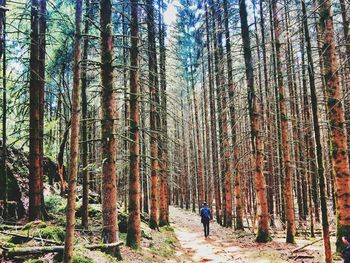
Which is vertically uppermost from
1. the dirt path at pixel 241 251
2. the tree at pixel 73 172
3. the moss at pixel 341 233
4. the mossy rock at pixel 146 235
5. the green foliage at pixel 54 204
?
the tree at pixel 73 172

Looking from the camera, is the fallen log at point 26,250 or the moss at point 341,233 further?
the moss at point 341,233

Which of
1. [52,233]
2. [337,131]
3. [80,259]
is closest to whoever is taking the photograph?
[80,259]

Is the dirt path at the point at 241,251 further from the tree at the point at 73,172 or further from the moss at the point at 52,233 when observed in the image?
the tree at the point at 73,172

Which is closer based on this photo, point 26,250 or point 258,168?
point 26,250

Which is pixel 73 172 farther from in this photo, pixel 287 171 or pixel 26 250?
pixel 287 171

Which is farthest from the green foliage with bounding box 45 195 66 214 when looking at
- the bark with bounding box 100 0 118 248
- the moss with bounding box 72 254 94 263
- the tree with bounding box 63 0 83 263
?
the tree with bounding box 63 0 83 263

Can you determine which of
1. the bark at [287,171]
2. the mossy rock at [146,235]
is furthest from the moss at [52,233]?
the bark at [287,171]

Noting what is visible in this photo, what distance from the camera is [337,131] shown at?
8.66 m

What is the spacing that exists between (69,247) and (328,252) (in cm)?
509

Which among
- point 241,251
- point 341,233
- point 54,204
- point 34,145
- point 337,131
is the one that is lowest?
point 241,251

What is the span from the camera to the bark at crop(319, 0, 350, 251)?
8.38 metres

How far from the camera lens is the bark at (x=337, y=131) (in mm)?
8383

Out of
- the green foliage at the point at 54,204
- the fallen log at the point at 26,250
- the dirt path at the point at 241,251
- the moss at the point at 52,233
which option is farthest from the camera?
the green foliage at the point at 54,204

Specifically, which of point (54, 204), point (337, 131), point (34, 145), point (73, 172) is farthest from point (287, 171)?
point (73, 172)
